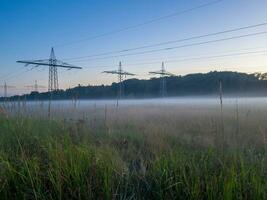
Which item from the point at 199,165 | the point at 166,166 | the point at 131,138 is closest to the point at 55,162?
the point at 166,166

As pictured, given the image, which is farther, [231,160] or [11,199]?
[231,160]

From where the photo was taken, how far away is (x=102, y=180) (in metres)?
2.83

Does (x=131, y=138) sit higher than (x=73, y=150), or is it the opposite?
(x=73, y=150)

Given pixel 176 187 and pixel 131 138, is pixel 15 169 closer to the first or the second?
pixel 176 187

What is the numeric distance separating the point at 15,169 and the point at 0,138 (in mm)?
1751

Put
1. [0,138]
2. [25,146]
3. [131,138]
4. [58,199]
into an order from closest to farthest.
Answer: [58,199]
[25,146]
[0,138]
[131,138]

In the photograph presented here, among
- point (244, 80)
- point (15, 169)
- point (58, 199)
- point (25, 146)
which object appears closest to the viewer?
point (58, 199)

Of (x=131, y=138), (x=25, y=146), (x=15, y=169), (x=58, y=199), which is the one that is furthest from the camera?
(x=131, y=138)

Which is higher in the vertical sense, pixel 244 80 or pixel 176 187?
pixel 244 80

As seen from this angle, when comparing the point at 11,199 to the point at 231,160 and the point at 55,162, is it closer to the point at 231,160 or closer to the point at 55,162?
the point at 55,162

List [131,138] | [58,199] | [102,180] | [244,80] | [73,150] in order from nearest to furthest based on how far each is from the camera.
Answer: [58,199] < [102,180] < [73,150] < [131,138] < [244,80]

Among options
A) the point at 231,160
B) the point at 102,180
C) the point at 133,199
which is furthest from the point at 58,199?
the point at 231,160

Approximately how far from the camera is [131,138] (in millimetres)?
7734

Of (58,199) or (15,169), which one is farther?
(15,169)
